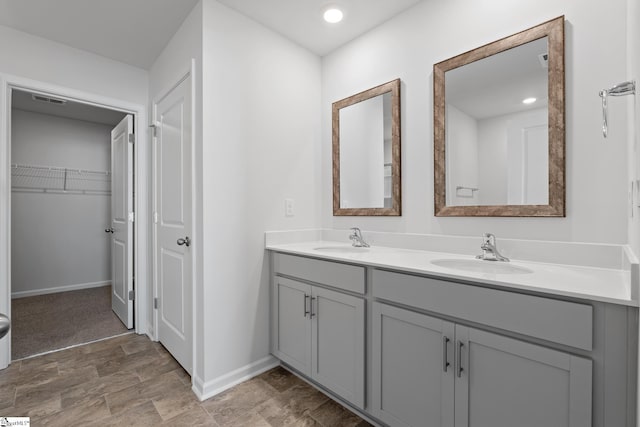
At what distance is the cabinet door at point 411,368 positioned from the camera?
1.21m

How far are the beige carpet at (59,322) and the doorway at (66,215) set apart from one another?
0.04 feet

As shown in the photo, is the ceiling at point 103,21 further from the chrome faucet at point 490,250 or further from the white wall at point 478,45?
the chrome faucet at point 490,250

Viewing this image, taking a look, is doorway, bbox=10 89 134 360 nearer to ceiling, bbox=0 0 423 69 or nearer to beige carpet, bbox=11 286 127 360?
beige carpet, bbox=11 286 127 360

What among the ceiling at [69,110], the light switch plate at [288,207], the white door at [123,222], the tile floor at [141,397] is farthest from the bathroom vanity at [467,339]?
the ceiling at [69,110]

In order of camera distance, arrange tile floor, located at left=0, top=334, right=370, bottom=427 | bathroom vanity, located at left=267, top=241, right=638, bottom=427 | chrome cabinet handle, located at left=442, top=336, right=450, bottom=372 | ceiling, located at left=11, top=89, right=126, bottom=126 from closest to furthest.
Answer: bathroom vanity, located at left=267, top=241, right=638, bottom=427
chrome cabinet handle, located at left=442, top=336, right=450, bottom=372
tile floor, located at left=0, top=334, right=370, bottom=427
ceiling, located at left=11, top=89, right=126, bottom=126

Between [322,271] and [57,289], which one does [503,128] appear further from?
[57,289]

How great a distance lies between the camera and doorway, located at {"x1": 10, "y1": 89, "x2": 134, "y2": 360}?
3062mm

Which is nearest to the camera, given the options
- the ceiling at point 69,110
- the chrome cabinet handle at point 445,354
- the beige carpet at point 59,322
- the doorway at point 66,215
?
the chrome cabinet handle at point 445,354

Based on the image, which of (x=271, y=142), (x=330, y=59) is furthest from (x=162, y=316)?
(x=330, y=59)

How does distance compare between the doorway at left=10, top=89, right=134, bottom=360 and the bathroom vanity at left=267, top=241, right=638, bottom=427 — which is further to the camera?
the doorway at left=10, top=89, right=134, bottom=360

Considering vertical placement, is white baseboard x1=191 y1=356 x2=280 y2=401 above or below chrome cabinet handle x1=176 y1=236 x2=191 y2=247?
below

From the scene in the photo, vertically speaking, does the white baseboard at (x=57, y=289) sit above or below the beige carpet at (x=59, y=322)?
above

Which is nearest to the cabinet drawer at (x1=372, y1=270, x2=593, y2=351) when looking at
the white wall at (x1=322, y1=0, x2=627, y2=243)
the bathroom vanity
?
the bathroom vanity

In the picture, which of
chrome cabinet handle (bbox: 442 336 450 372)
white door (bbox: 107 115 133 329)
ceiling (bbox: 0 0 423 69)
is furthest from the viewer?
white door (bbox: 107 115 133 329)
